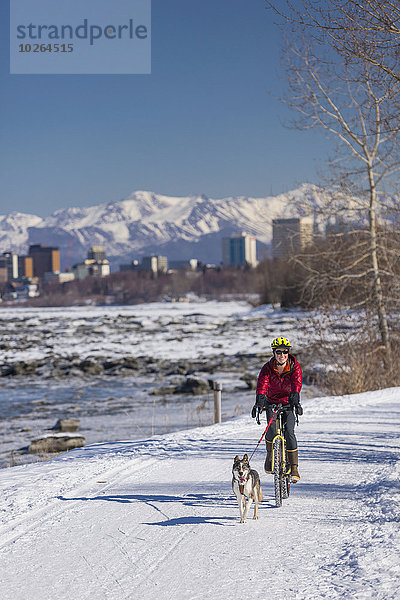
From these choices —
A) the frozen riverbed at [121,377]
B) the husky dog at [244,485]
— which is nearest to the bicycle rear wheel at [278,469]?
the husky dog at [244,485]

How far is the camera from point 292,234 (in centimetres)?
2031

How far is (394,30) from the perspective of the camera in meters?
Result: 8.62

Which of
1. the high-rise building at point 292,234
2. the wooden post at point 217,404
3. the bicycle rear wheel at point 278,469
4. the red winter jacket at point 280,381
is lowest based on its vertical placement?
the wooden post at point 217,404

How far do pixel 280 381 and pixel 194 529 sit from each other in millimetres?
1660

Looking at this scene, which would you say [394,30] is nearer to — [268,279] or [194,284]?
[268,279]

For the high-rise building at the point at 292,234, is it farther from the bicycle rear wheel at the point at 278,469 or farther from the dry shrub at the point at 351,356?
the bicycle rear wheel at the point at 278,469

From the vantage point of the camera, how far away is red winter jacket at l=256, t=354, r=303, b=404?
703cm

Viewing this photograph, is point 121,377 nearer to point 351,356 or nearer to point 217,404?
point 351,356

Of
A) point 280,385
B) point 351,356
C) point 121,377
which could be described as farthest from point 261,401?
point 121,377

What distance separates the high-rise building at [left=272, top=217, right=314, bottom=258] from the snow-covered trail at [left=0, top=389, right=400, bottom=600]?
10380 mm

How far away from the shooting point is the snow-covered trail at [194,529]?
16.9ft

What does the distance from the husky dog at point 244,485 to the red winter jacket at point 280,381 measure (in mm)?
900

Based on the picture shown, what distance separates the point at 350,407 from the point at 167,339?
106 ft

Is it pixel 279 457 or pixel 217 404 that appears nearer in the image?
pixel 279 457
